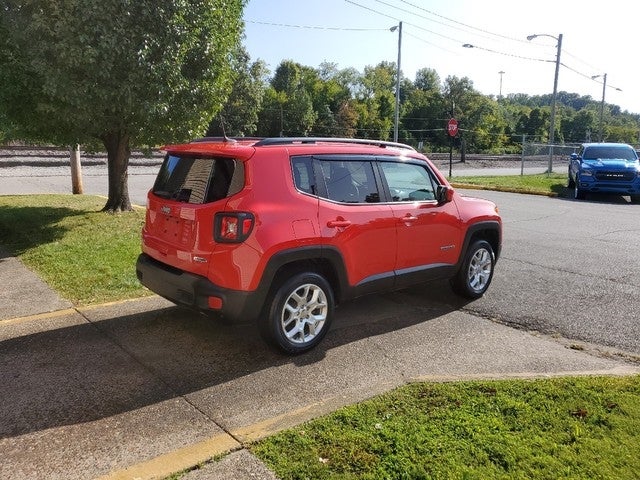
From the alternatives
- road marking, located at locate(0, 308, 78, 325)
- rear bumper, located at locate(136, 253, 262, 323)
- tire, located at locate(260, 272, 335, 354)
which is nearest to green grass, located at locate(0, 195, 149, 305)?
road marking, located at locate(0, 308, 78, 325)

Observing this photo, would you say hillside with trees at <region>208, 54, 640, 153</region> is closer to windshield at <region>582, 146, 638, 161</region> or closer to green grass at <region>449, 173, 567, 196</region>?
green grass at <region>449, 173, 567, 196</region>

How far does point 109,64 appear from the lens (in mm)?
7715

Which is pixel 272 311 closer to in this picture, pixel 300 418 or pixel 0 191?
pixel 300 418

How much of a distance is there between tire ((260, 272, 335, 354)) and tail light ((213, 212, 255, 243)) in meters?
0.56

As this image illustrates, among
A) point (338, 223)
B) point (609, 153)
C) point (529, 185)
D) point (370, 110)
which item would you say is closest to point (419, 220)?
point (338, 223)

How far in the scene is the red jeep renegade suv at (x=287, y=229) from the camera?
3.97 metres

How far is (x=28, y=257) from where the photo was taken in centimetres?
727

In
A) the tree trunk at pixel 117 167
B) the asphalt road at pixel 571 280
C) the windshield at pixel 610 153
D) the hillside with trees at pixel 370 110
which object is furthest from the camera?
the hillside with trees at pixel 370 110

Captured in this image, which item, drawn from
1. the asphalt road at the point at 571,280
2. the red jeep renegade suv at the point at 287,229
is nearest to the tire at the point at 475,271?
the asphalt road at the point at 571,280

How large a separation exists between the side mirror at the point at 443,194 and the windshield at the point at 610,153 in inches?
570

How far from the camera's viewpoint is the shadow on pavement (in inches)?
137

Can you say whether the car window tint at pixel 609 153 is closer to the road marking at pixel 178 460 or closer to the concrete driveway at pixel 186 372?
the concrete driveway at pixel 186 372

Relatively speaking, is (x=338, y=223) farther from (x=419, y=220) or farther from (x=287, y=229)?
(x=419, y=220)

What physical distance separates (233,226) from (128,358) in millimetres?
1394
